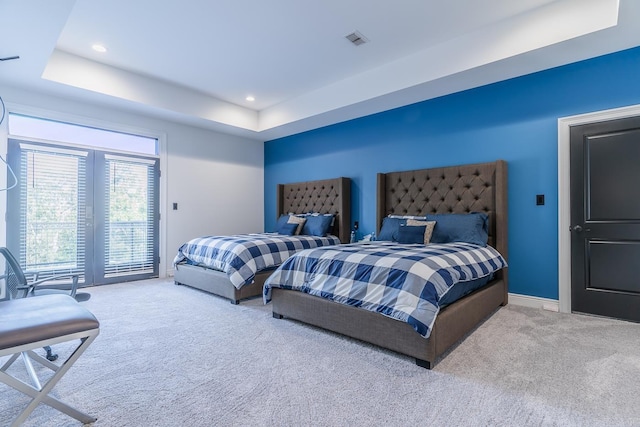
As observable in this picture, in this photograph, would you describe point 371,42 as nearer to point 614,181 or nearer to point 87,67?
point 614,181

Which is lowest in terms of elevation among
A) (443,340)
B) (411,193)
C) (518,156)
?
(443,340)

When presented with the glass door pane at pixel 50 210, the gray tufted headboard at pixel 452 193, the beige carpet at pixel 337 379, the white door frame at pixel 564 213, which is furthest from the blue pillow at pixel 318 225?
the glass door pane at pixel 50 210

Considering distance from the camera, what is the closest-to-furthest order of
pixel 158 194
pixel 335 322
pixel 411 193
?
pixel 335 322 < pixel 411 193 < pixel 158 194

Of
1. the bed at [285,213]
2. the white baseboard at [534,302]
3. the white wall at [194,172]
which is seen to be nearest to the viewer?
the white baseboard at [534,302]

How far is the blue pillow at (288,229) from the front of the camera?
4.73 meters

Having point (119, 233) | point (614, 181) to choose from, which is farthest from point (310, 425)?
point (119, 233)

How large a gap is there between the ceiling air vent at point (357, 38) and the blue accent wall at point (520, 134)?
128 cm

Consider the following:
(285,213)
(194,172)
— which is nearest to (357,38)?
(285,213)

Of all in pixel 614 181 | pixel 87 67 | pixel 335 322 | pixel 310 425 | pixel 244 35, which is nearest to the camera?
pixel 310 425

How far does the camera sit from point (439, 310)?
6.79ft

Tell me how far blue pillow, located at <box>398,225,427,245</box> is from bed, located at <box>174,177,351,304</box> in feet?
4.57

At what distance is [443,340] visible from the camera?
2.07 meters

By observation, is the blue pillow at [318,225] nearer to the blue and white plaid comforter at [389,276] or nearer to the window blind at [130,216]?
the blue and white plaid comforter at [389,276]

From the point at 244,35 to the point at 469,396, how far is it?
3.54m
